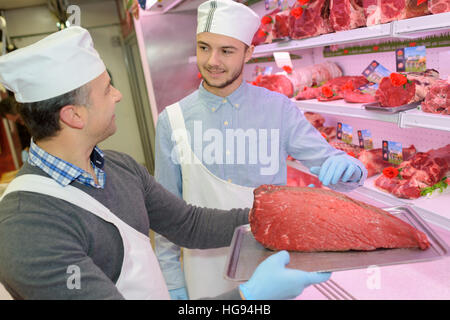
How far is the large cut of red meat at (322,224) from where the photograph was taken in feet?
4.03

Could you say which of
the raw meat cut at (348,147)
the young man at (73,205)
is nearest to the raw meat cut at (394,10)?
the raw meat cut at (348,147)

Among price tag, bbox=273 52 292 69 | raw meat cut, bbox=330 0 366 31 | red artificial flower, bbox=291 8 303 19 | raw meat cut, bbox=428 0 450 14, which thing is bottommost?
price tag, bbox=273 52 292 69

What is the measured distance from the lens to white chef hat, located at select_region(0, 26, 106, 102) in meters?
1.13

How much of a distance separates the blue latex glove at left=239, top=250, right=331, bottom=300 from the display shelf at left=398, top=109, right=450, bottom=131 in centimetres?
117

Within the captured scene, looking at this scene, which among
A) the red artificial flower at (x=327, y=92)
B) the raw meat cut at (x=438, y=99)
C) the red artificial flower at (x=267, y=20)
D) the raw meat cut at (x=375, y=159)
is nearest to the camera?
the raw meat cut at (x=438, y=99)

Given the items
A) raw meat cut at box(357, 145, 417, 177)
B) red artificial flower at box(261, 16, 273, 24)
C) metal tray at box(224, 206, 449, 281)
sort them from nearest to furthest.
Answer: metal tray at box(224, 206, 449, 281) < raw meat cut at box(357, 145, 417, 177) < red artificial flower at box(261, 16, 273, 24)

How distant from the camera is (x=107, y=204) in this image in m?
1.29

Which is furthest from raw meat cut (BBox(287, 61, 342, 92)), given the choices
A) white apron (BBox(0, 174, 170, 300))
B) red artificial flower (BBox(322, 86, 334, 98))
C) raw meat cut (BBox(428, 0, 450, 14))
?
white apron (BBox(0, 174, 170, 300))

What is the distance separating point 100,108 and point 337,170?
1.11m

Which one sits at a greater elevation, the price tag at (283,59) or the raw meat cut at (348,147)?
the price tag at (283,59)

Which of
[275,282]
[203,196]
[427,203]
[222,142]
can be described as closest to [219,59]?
[222,142]

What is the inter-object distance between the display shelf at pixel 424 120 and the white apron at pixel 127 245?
1500mm

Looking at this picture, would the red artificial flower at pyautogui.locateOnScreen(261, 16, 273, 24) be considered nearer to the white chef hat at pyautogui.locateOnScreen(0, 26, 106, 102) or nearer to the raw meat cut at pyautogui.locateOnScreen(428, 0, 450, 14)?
the raw meat cut at pyautogui.locateOnScreen(428, 0, 450, 14)

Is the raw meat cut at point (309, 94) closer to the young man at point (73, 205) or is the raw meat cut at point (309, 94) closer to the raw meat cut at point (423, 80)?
the raw meat cut at point (423, 80)
